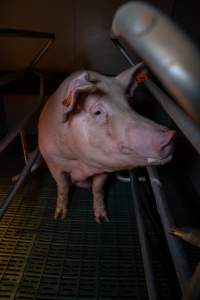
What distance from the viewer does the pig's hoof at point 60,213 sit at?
1806 mm

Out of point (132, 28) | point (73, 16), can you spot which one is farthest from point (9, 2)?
point (132, 28)

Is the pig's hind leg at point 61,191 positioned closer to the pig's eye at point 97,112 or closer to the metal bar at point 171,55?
the pig's eye at point 97,112

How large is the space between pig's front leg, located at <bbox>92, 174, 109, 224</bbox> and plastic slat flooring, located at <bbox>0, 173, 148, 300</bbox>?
56 mm

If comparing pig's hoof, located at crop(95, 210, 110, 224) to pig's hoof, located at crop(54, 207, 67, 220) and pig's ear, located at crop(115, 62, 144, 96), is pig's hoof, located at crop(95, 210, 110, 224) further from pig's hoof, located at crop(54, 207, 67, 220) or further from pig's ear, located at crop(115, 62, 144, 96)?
pig's ear, located at crop(115, 62, 144, 96)

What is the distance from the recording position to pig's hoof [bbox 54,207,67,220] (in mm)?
1806

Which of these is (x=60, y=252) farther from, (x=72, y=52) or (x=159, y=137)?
(x=72, y=52)

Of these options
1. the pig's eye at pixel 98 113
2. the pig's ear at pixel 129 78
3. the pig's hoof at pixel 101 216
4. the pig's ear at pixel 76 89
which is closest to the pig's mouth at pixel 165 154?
the pig's eye at pixel 98 113

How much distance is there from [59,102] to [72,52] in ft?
5.51

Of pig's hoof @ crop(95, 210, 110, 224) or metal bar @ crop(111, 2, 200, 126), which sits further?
pig's hoof @ crop(95, 210, 110, 224)

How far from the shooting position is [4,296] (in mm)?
1245

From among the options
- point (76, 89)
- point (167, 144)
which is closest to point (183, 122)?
point (167, 144)

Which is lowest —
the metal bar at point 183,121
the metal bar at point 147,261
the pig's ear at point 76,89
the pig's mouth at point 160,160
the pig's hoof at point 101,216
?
the pig's hoof at point 101,216

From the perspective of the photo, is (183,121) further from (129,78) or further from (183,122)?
(129,78)

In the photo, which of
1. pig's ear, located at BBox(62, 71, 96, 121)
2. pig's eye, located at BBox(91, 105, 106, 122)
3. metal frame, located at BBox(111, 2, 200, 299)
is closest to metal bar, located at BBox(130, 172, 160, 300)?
pig's eye, located at BBox(91, 105, 106, 122)
